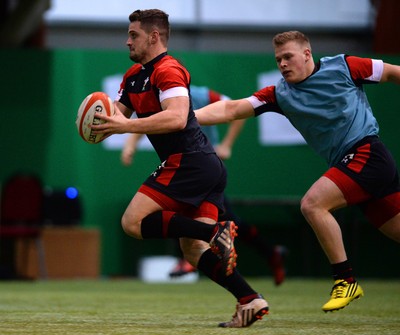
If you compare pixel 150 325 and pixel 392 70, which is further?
pixel 392 70

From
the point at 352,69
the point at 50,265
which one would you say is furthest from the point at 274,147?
the point at 352,69

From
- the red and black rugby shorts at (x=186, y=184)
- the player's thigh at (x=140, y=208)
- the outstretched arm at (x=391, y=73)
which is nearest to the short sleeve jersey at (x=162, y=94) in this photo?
the red and black rugby shorts at (x=186, y=184)

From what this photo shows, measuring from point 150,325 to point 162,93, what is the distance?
117cm

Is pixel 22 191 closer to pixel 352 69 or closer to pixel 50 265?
pixel 50 265

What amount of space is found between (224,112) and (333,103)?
62 centimetres

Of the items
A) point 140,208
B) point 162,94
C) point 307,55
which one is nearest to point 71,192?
point 307,55

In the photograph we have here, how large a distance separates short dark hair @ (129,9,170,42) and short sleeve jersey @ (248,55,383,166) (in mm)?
742

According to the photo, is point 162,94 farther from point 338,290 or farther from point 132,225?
point 338,290

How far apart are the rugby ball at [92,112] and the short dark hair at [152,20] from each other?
1.67 feet

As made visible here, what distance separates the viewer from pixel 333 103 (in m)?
5.64

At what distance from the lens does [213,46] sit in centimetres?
1558

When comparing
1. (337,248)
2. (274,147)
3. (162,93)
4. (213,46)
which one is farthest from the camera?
(213,46)

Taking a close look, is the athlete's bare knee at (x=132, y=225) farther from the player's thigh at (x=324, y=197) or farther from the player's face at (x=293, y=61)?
the player's face at (x=293, y=61)

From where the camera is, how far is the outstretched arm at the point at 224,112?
19.0 ft
